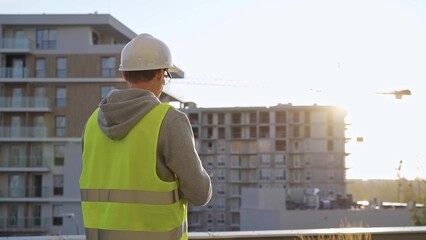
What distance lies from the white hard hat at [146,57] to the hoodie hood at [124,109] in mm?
93

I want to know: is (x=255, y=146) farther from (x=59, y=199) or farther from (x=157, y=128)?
(x=157, y=128)

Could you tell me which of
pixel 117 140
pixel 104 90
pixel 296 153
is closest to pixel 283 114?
pixel 296 153

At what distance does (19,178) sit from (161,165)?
40.8 m

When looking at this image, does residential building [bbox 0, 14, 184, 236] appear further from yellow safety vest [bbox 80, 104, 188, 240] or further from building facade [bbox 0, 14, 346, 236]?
yellow safety vest [bbox 80, 104, 188, 240]

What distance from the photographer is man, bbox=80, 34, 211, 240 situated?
2006 mm

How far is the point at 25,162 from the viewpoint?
4119 cm

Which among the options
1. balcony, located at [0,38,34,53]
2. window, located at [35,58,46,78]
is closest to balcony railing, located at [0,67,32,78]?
window, located at [35,58,46,78]

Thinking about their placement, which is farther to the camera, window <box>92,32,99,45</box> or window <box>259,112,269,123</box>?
window <box>259,112,269,123</box>

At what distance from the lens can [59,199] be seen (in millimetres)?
40594

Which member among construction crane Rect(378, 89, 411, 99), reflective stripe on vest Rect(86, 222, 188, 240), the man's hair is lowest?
reflective stripe on vest Rect(86, 222, 188, 240)

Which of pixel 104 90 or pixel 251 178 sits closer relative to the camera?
pixel 104 90

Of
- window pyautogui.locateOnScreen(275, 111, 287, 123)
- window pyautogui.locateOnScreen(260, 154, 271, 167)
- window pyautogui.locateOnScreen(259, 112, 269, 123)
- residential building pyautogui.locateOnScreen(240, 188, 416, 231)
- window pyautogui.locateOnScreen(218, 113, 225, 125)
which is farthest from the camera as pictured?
window pyautogui.locateOnScreen(218, 113, 225, 125)

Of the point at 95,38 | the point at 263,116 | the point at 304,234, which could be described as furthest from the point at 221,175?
the point at 304,234

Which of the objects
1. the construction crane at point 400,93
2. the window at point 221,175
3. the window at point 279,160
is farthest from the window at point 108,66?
the window at point 279,160
